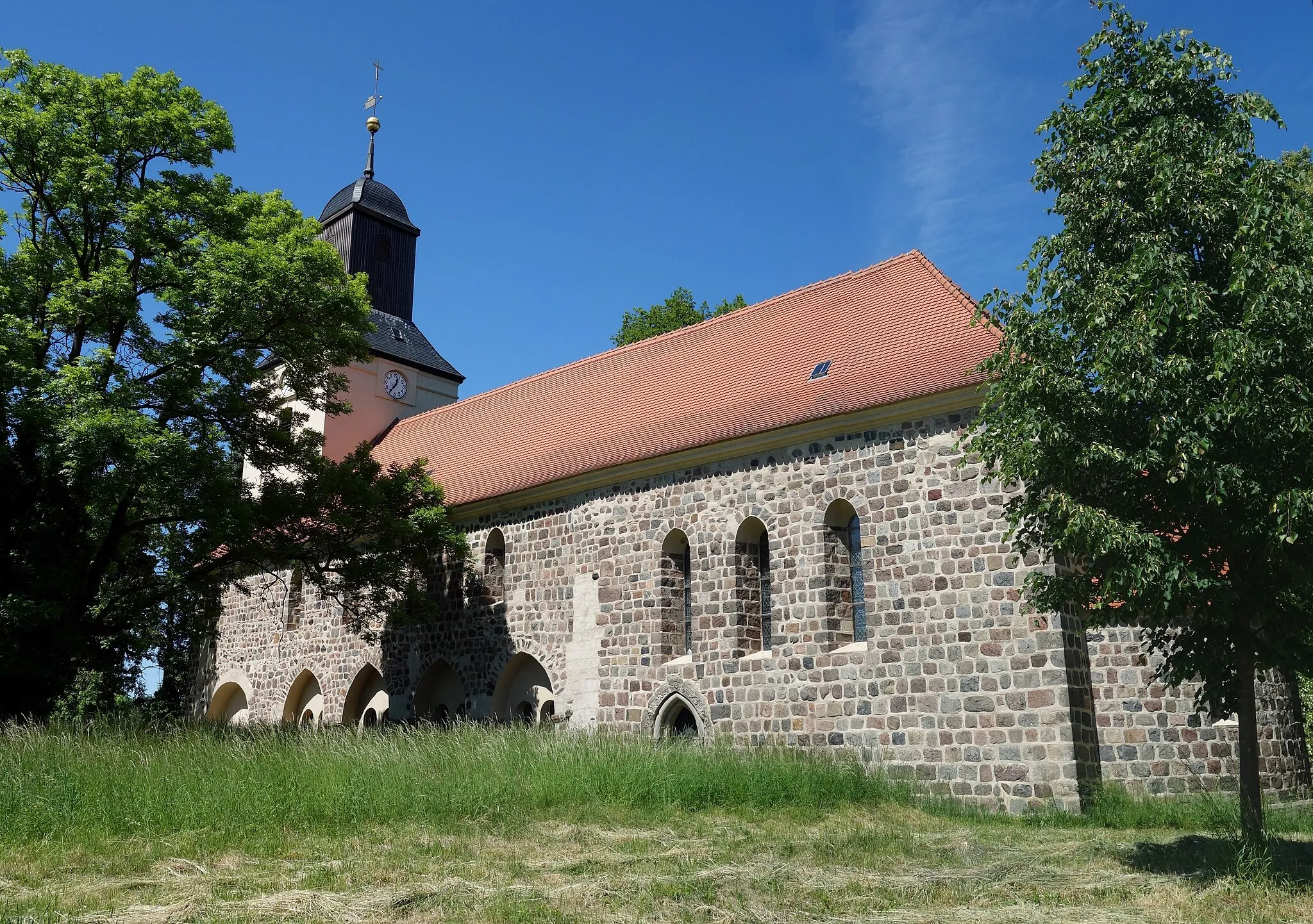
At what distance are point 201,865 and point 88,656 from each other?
8750 millimetres

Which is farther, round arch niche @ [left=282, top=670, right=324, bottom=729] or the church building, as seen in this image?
round arch niche @ [left=282, top=670, right=324, bottom=729]

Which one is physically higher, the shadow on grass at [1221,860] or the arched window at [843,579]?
the arched window at [843,579]

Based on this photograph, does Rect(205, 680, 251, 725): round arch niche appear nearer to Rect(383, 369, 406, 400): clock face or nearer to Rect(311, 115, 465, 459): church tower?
Rect(311, 115, 465, 459): church tower

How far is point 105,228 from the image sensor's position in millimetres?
15445

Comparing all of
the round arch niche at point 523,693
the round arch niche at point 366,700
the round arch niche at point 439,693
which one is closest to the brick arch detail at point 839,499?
the round arch niche at point 523,693

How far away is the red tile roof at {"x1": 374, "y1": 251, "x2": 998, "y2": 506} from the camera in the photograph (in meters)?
14.6

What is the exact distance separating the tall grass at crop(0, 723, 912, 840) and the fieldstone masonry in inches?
45.1

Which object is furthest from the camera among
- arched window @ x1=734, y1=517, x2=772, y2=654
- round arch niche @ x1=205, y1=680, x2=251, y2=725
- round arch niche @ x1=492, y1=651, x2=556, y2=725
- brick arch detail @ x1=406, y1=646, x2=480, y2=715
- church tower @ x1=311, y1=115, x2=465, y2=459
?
church tower @ x1=311, y1=115, x2=465, y2=459

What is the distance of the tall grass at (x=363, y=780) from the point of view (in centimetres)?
950

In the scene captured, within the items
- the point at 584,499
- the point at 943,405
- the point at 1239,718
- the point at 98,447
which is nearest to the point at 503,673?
the point at 584,499

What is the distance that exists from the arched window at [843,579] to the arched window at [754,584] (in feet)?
3.38

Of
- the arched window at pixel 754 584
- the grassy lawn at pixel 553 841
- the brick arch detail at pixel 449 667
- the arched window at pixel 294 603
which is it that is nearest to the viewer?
the grassy lawn at pixel 553 841

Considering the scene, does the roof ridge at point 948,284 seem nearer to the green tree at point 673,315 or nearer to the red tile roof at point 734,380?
the red tile roof at point 734,380

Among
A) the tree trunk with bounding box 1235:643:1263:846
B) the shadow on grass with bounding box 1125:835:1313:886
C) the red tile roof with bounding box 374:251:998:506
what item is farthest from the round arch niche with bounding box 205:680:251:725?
the tree trunk with bounding box 1235:643:1263:846
